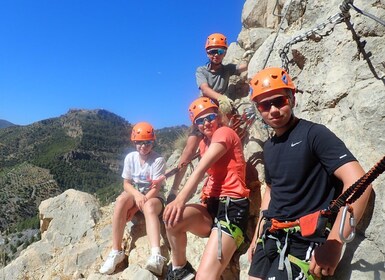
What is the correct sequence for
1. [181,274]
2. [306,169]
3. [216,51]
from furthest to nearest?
[216,51] → [181,274] → [306,169]

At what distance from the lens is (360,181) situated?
116 inches

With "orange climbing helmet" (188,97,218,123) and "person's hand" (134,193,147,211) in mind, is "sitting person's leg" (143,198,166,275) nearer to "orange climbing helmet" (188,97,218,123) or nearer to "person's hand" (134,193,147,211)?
"person's hand" (134,193,147,211)

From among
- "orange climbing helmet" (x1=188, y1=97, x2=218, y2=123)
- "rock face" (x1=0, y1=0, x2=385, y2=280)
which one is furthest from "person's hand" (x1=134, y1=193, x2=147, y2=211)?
"orange climbing helmet" (x1=188, y1=97, x2=218, y2=123)

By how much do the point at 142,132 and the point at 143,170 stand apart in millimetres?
733

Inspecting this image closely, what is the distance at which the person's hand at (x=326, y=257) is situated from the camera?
3.24 meters

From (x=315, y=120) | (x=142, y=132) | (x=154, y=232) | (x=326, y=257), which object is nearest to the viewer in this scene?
(x=326, y=257)

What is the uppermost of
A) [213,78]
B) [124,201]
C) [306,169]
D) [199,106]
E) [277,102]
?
[213,78]

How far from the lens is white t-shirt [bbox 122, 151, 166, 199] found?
711cm

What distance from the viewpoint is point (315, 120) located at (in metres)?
5.20

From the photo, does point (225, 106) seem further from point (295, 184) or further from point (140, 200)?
point (295, 184)

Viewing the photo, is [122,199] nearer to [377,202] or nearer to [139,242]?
[139,242]

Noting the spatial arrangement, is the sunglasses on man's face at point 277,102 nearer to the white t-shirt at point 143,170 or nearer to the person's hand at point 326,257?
the person's hand at point 326,257

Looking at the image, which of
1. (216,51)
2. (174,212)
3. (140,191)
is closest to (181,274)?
(174,212)

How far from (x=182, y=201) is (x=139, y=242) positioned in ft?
10.2
